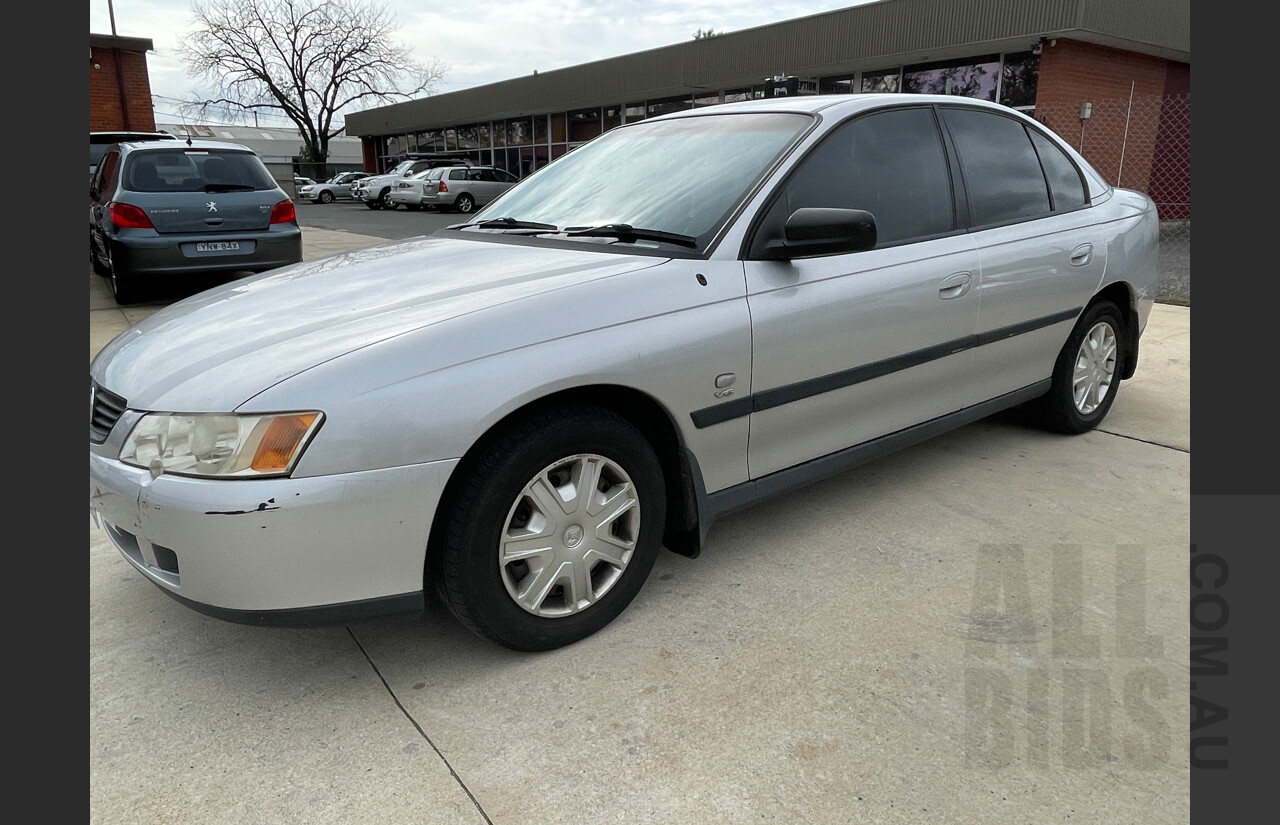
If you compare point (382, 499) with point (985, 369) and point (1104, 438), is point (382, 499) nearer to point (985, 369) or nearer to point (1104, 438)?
point (985, 369)

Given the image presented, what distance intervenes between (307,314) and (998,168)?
2903 mm

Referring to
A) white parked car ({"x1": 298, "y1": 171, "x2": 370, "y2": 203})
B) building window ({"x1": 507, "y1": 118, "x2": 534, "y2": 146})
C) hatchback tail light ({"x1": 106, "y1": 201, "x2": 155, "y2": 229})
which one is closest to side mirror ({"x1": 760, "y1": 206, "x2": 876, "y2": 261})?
hatchback tail light ({"x1": 106, "y1": 201, "x2": 155, "y2": 229})

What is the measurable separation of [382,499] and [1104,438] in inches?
147

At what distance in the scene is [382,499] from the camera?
2061 millimetres

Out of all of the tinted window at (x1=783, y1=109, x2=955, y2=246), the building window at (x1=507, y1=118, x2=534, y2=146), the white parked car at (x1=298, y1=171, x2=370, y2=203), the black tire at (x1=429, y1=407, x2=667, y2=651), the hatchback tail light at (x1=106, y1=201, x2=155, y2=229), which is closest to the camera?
the black tire at (x1=429, y1=407, x2=667, y2=651)

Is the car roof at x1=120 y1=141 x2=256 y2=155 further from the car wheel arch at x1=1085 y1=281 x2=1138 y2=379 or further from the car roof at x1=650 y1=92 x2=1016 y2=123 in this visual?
the car wheel arch at x1=1085 y1=281 x2=1138 y2=379

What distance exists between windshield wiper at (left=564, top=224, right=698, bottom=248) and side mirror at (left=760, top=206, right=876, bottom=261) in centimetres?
30

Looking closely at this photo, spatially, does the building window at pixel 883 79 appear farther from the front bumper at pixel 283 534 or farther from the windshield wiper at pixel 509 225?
the front bumper at pixel 283 534

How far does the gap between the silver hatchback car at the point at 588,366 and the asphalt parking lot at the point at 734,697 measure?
0.89ft

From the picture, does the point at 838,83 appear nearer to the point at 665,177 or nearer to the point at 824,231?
the point at 665,177

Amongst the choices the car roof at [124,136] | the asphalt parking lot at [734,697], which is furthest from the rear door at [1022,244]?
the car roof at [124,136]

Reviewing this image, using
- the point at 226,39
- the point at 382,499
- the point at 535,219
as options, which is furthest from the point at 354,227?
the point at 226,39

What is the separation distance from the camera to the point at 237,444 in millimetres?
2002

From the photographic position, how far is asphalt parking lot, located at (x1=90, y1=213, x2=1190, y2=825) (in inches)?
75.5
